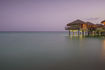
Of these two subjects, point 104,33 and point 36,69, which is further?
point 104,33

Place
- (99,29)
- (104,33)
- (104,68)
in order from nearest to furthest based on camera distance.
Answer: (104,68)
(99,29)
(104,33)

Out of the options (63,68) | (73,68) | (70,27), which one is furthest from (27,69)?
(70,27)

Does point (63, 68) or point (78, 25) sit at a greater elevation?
point (78, 25)

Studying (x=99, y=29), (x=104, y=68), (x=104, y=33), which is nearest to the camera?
(x=104, y=68)

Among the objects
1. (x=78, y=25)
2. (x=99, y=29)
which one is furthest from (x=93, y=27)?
(x=78, y=25)

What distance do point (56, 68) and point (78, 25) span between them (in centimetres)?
1727

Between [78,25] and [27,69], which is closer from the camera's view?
[27,69]

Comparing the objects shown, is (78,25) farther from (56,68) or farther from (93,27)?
(56,68)

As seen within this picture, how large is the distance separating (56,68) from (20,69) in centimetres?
140

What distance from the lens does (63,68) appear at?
4.01m

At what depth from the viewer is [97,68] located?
396 centimetres

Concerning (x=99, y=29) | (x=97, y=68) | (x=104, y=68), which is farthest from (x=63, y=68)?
(x=99, y=29)

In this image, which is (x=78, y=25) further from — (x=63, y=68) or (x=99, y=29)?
(x=63, y=68)

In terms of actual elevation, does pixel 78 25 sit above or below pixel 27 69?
above
